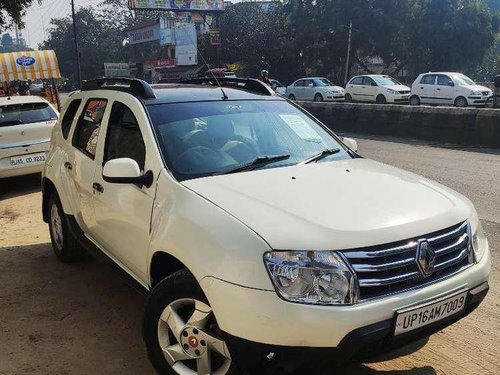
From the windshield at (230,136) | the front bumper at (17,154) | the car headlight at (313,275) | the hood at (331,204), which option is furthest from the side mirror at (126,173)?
the front bumper at (17,154)

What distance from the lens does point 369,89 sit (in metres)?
24.2

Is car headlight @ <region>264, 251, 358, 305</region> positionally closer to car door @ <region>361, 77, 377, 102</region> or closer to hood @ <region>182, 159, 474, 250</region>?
hood @ <region>182, 159, 474, 250</region>

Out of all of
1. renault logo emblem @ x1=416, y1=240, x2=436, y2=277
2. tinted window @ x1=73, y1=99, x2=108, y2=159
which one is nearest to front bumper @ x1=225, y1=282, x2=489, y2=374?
renault logo emblem @ x1=416, y1=240, x2=436, y2=277

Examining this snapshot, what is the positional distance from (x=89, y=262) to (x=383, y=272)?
343 cm

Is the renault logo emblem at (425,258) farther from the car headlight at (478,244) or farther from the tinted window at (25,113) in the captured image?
the tinted window at (25,113)

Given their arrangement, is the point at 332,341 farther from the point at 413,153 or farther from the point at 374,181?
the point at 413,153

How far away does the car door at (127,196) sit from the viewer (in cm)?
305

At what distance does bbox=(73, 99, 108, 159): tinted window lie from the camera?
392 centimetres

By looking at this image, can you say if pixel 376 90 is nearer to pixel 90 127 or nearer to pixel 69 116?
pixel 69 116

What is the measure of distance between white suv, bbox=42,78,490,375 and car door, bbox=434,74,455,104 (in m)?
18.8

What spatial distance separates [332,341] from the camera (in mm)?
2180

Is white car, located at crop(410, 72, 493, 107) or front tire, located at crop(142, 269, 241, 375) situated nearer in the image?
front tire, located at crop(142, 269, 241, 375)

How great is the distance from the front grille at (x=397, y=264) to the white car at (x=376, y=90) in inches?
865

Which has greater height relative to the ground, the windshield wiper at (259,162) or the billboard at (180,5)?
the billboard at (180,5)
